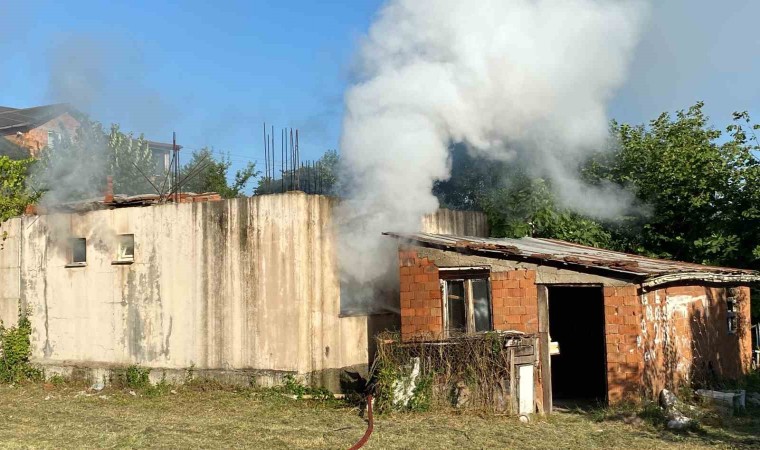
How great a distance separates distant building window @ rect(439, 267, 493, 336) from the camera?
44.9ft

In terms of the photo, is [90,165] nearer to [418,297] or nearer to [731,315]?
[418,297]

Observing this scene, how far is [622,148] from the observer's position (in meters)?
20.8

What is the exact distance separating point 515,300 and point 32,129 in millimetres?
30061

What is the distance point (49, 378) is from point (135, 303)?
3.22 meters

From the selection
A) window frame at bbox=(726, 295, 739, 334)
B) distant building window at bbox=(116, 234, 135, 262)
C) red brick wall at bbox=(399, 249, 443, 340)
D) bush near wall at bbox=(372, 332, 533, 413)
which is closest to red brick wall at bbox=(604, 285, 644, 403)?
bush near wall at bbox=(372, 332, 533, 413)

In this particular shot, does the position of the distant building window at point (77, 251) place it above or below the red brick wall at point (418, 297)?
above

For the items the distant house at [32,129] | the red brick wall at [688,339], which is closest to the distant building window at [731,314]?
the red brick wall at [688,339]

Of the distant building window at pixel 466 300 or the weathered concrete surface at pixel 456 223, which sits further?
the weathered concrete surface at pixel 456 223

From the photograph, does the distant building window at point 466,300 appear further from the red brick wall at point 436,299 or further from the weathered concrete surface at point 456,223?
the weathered concrete surface at point 456,223

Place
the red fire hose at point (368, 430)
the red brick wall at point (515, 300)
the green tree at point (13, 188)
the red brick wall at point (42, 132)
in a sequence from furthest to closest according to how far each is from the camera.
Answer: the red brick wall at point (42, 132), the green tree at point (13, 188), the red brick wall at point (515, 300), the red fire hose at point (368, 430)

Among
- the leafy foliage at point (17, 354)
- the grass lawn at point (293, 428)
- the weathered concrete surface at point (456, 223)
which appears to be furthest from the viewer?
the leafy foliage at point (17, 354)

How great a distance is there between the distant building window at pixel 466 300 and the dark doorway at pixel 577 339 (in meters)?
3.16

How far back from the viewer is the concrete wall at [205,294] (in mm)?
14695

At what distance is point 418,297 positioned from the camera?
14.1 meters
